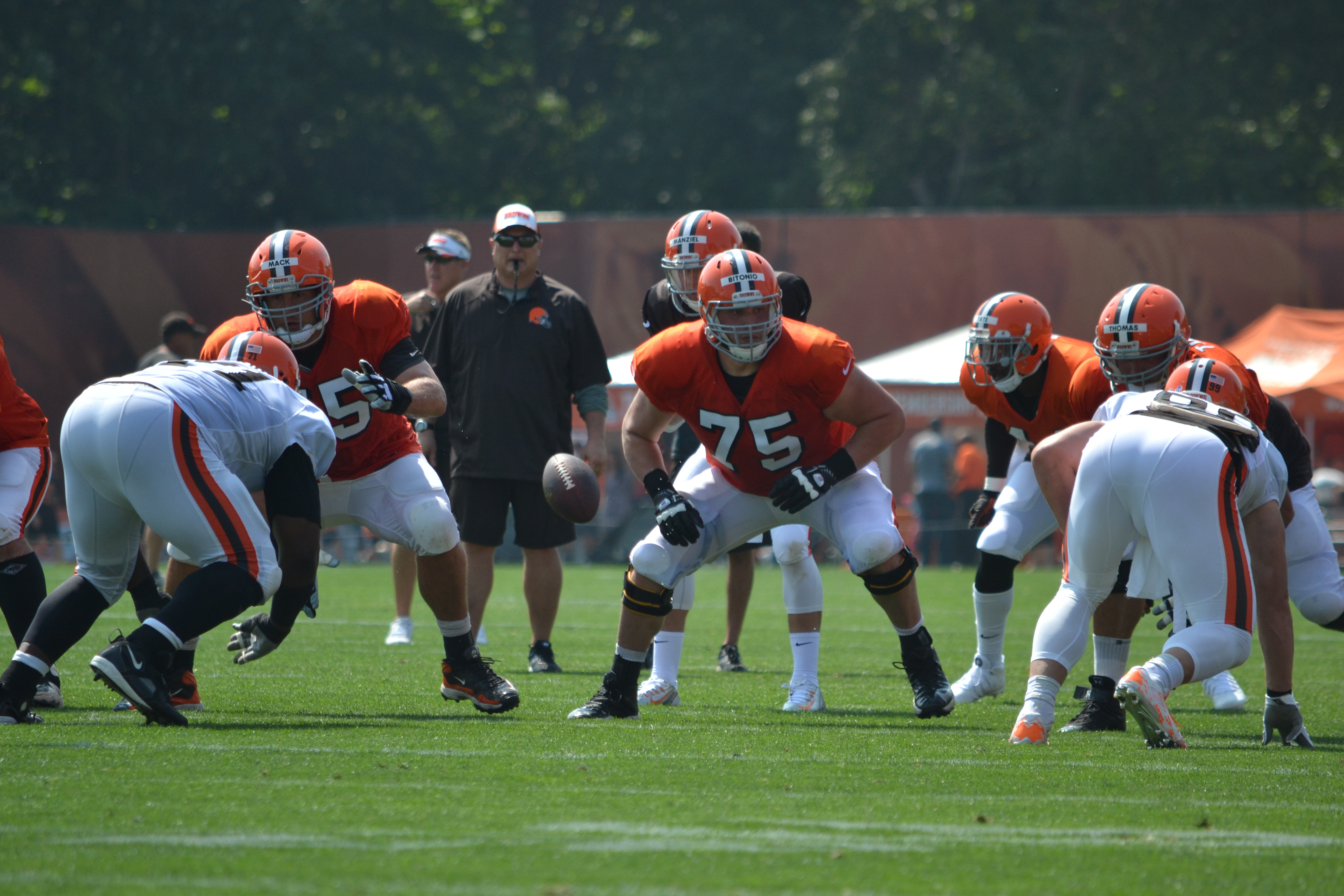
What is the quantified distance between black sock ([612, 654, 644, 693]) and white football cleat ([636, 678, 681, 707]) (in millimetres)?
489

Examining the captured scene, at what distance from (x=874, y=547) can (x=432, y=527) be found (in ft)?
4.78

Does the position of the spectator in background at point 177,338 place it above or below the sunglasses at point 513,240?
below

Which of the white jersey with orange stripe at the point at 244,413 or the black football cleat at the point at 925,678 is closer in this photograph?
the white jersey with orange stripe at the point at 244,413

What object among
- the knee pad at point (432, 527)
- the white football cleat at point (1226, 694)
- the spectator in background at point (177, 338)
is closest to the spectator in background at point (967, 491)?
the spectator in background at point (177, 338)

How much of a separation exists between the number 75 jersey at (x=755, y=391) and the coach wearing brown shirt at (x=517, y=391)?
1904 mm

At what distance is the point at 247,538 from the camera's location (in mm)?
4609

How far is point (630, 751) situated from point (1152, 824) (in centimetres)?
148

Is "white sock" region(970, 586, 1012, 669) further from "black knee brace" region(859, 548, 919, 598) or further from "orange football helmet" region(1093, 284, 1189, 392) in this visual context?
"orange football helmet" region(1093, 284, 1189, 392)

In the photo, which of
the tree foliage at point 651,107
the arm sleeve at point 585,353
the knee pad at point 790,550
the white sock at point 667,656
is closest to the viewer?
the white sock at point 667,656

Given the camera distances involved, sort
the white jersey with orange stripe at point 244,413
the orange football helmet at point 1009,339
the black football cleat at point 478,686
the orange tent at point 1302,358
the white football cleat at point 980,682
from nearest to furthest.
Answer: the white jersey with orange stripe at point 244,413 < the black football cleat at point 478,686 < the orange football helmet at point 1009,339 < the white football cleat at point 980,682 < the orange tent at point 1302,358

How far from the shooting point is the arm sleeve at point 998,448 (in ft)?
21.1

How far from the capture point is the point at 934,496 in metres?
16.5

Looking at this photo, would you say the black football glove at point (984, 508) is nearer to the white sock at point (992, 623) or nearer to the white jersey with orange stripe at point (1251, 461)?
the white sock at point (992, 623)

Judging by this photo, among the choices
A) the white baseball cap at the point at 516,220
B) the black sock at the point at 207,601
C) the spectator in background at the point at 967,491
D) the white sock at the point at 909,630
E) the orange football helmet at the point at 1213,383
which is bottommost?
the spectator in background at the point at 967,491
